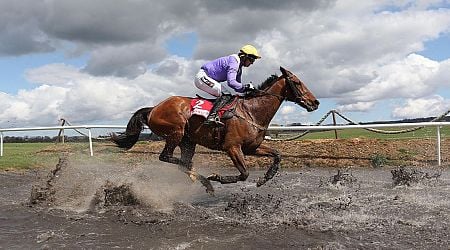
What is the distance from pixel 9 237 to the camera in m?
6.35

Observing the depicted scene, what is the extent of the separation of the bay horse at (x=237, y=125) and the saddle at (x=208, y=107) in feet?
0.23

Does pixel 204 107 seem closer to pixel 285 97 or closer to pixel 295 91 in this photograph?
pixel 285 97

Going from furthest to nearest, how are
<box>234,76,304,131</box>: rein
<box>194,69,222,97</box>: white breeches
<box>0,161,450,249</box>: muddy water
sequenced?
<box>194,69,222,97</box>: white breeches < <box>234,76,304,131</box>: rein < <box>0,161,450,249</box>: muddy water

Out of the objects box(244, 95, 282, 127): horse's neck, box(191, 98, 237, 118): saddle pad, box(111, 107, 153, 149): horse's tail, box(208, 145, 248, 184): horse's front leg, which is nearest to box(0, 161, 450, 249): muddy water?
box(208, 145, 248, 184): horse's front leg

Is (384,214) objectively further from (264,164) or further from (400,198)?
(264,164)

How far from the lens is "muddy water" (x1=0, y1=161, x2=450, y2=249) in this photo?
5824 millimetres

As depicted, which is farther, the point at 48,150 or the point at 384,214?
the point at 48,150

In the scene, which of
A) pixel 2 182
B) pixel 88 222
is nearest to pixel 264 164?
pixel 2 182

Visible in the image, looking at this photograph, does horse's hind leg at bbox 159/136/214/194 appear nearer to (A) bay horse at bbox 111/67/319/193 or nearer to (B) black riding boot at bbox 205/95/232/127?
(A) bay horse at bbox 111/67/319/193

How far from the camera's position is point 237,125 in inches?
337

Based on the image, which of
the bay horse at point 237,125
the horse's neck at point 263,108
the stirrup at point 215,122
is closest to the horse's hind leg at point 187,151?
the bay horse at point 237,125

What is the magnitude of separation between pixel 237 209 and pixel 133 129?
3116 millimetres

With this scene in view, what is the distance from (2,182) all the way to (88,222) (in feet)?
19.6

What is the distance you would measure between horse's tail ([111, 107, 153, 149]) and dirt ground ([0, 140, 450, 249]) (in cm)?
77
